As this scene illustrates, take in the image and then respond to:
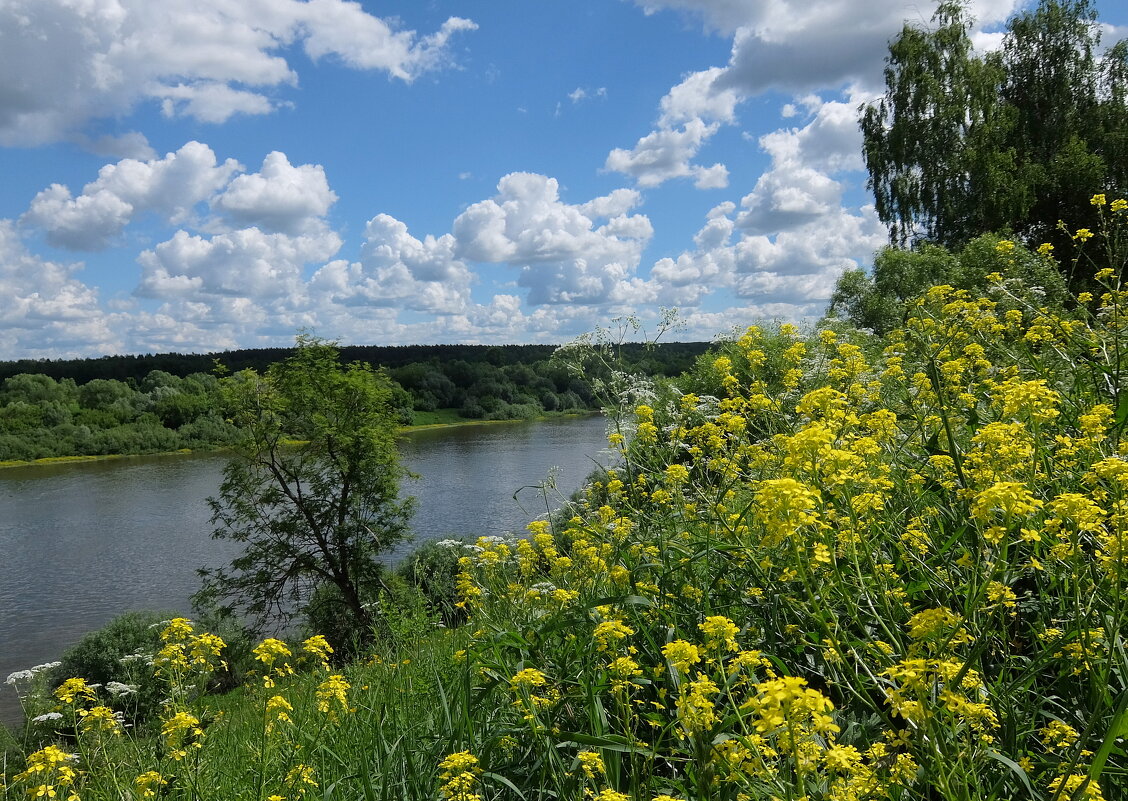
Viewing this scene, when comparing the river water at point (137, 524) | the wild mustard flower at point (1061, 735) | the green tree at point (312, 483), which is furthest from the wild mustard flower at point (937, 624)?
the green tree at point (312, 483)

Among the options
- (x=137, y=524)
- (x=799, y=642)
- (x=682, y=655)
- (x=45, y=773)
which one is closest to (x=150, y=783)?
(x=45, y=773)

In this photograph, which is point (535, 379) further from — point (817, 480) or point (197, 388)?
point (817, 480)

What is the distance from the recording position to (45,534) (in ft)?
119

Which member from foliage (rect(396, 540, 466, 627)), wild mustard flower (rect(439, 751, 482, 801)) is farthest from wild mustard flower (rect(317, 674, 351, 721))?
wild mustard flower (rect(439, 751, 482, 801))

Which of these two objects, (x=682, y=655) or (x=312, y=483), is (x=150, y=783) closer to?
(x=682, y=655)

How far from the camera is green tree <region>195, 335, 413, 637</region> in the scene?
21.5 metres

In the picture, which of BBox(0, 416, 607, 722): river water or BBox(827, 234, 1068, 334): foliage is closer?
BBox(827, 234, 1068, 334): foliage

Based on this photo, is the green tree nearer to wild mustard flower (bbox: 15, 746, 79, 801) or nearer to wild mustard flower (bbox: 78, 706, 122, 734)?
wild mustard flower (bbox: 78, 706, 122, 734)

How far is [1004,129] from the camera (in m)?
22.1

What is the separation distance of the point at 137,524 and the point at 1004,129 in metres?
40.2

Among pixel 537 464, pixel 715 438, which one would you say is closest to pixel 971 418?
pixel 715 438

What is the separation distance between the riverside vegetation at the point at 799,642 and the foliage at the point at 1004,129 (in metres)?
20.7

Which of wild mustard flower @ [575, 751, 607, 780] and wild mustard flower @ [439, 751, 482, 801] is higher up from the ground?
wild mustard flower @ [575, 751, 607, 780]

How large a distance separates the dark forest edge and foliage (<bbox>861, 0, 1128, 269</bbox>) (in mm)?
40620
